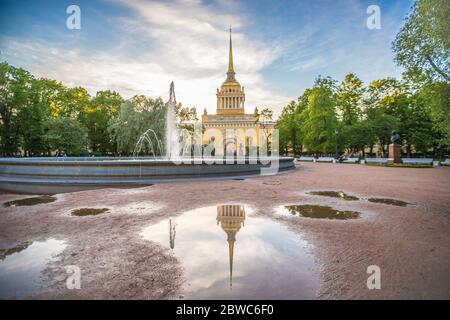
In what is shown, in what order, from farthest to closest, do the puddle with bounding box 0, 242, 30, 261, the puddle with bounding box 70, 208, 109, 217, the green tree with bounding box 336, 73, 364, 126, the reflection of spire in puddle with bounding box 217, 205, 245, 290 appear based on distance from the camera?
the green tree with bounding box 336, 73, 364, 126 → the puddle with bounding box 70, 208, 109, 217 → the reflection of spire in puddle with bounding box 217, 205, 245, 290 → the puddle with bounding box 0, 242, 30, 261

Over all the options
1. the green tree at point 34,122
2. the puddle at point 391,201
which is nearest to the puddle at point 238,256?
the puddle at point 391,201

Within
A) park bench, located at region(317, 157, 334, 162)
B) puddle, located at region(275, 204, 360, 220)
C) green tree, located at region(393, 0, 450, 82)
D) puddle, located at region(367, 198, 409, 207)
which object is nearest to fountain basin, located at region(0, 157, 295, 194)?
puddle, located at region(275, 204, 360, 220)

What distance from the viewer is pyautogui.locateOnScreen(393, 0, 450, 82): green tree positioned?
13.8 m

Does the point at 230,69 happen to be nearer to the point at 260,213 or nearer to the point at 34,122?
the point at 34,122

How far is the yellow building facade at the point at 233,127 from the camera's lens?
72688mm

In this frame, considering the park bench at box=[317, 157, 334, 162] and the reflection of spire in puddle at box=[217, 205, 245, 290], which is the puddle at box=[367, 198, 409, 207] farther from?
the park bench at box=[317, 157, 334, 162]

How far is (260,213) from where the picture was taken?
22.9ft

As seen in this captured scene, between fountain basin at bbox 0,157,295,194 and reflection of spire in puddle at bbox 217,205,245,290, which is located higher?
fountain basin at bbox 0,157,295,194

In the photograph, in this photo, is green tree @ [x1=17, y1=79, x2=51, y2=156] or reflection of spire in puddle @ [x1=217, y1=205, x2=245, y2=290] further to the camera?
green tree @ [x1=17, y1=79, x2=51, y2=156]

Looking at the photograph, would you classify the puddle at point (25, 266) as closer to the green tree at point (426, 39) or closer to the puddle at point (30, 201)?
the puddle at point (30, 201)

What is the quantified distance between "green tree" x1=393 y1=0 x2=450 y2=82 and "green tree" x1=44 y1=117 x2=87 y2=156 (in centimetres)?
4154

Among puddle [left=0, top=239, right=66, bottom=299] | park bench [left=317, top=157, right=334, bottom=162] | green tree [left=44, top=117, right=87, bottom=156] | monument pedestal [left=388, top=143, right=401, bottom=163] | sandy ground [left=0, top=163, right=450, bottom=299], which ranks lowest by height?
sandy ground [left=0, top=163, right=450, bottom=299]

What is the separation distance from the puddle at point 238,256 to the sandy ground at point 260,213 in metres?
0.22
